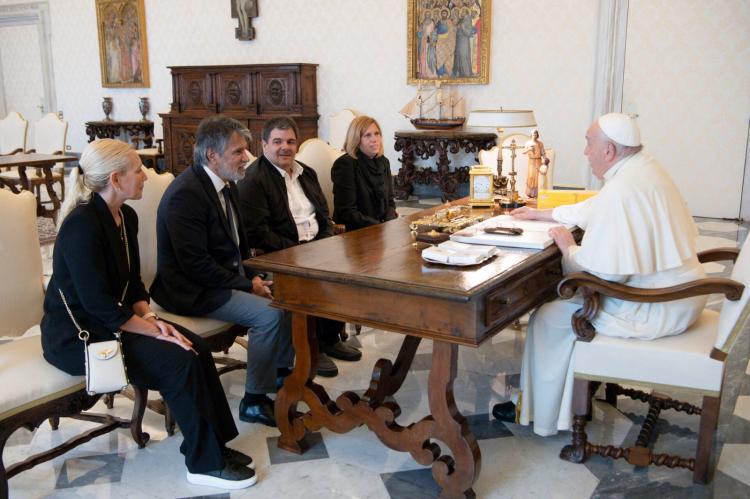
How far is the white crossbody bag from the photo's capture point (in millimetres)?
2375

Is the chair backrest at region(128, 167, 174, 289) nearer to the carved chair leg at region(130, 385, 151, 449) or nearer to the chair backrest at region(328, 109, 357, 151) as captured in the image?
the carved chair leg at region(130, 385, 151, 449)

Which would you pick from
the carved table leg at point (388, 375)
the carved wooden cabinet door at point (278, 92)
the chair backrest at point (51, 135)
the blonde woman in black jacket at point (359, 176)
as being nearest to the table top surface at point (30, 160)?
the chair backrest at point (51, 135)

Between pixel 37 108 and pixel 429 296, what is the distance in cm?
1297

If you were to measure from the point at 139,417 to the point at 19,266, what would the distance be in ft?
2.47

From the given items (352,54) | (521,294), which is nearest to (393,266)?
(521,294)

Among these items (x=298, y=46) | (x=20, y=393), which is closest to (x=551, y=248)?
(x=20, y=393)

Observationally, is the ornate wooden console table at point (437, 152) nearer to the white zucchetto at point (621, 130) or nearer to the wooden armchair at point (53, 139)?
the wooden armchair at point (53, 139)

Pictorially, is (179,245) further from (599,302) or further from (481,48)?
(481,48)

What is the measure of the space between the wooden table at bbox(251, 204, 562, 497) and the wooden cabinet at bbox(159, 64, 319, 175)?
703 cm

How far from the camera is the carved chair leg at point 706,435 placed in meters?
2.46

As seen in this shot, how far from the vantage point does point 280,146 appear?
3.70 metres

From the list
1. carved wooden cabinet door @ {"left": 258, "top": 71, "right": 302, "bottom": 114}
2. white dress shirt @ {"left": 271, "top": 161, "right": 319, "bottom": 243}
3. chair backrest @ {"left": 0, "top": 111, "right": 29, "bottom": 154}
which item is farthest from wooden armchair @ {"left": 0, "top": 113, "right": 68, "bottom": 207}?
white dress shirt @ {"left": 271, "top": 161, "right": 319, "bottom": 243}

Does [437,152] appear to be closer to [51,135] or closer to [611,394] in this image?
[51,135]

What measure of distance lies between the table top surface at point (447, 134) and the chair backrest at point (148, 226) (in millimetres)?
5420
